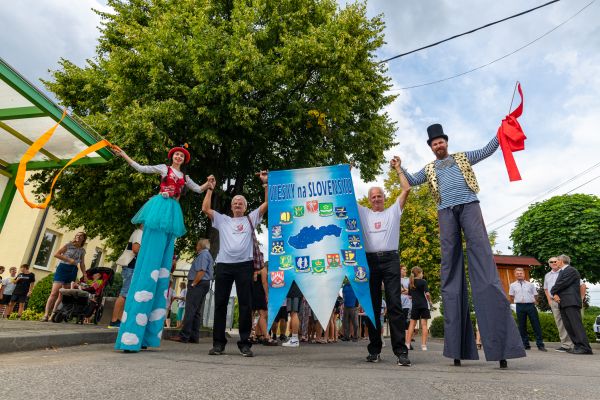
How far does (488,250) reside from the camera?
421cm

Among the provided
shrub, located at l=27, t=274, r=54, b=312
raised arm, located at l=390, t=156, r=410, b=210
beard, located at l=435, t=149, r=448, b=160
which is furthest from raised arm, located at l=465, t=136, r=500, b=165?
shrub, located at l=27, t=274, r=54, b=312

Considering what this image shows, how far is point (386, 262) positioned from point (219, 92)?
6.26m

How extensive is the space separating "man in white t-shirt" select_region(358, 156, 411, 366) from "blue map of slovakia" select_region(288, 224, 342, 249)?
1.29 ft

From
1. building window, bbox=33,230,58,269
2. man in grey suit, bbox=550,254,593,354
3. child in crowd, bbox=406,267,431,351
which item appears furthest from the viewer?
building window, bbox=33,230,58,269

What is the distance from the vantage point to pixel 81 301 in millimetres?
9500

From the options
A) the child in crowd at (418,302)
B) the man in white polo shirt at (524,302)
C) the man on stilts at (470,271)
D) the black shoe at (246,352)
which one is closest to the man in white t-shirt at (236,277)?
the black shoe at (246,352)

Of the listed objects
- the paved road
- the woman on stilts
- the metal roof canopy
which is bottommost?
the paved road

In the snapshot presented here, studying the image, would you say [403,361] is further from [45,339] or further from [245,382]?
[45,339]

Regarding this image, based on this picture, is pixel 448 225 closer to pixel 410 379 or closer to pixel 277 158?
pixel 410 379

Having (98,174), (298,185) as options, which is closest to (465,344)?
(298,185)

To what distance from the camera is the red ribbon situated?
427 centimetres

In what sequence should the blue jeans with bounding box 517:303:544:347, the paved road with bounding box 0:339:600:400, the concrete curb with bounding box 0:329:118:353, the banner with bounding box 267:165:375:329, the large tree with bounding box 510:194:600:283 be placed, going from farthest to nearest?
1. the large tree with bounding box 510:194:600:283
2. the blue jeans with bounding box 517:303:544:347
3. the banner with bounding box 267:165:375:329
4. the concrete curb with bounding box 0:329:118:353
5. the paved road with bounding box 0:339:600:400

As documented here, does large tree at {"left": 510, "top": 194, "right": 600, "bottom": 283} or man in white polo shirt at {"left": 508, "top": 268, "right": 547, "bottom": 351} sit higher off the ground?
large tree at {"left": 510, "top": 194, "right": 600, "bottom": 283}

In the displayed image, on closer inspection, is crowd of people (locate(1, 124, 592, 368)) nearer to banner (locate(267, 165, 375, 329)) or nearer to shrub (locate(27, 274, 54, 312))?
banner (locate(267, 165, 375, 329))
